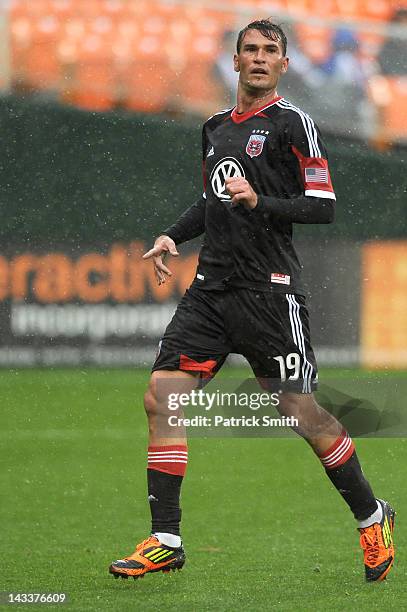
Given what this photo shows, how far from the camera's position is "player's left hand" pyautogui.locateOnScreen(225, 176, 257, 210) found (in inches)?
151

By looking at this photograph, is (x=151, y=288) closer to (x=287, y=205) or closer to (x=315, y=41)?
(x=315, y=41)

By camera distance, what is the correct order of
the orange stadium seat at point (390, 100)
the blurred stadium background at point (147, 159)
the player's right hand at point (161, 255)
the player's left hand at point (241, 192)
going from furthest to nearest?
1. the orange stadium seat at point (390, 100)
2. the blurred stadium background at point (147, 159)
3. the player's right hand at point (161, 255)
4. the player's left hand at point (241, 192)

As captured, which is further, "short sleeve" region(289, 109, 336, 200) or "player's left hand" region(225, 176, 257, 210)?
"short sleeve" region(289, 109, 336, 200)

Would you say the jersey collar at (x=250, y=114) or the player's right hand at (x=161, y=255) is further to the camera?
the player's right hand at (x=161, y=255)

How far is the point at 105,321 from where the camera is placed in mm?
11289

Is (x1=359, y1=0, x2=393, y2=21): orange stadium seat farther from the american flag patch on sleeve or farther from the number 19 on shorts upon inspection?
the number 19 on shorts

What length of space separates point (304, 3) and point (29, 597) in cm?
1203

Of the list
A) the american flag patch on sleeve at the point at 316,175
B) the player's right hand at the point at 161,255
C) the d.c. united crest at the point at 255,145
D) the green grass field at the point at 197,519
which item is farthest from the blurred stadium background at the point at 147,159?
the american flag patch on sleeve at the point at 316,175

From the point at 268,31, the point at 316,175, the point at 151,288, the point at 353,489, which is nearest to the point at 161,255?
the point at 316,175

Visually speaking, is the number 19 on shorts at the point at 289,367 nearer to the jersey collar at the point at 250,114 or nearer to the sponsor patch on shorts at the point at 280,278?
the sponsor patch on shorts at the point at 280,278

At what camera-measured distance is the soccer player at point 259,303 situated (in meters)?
4.02

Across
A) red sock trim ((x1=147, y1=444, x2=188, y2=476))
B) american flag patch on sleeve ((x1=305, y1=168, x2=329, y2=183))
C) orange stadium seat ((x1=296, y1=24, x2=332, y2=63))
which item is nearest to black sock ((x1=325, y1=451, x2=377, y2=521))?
red sock trim ((x1=147, y1=444, x2=188, y2=476))

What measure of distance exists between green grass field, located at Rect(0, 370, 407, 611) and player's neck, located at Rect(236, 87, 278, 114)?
1.55 m

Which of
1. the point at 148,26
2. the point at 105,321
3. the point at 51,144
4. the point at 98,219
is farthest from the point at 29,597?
the point at 148,26
